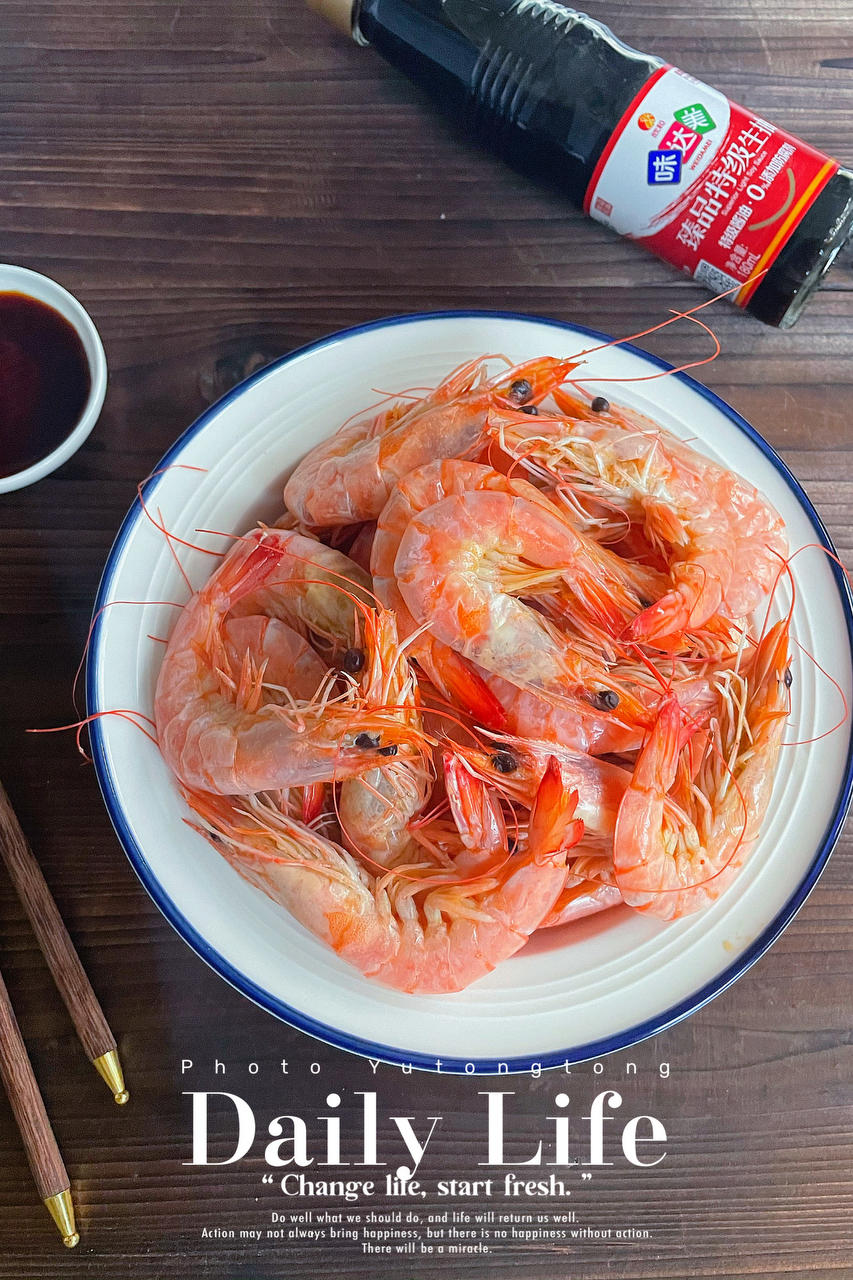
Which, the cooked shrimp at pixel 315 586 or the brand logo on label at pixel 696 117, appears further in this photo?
the brand logo on label at pixel 696 117

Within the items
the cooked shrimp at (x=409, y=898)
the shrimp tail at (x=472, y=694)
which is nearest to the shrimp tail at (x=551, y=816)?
the cooked shrimp at (x=409, y=898)

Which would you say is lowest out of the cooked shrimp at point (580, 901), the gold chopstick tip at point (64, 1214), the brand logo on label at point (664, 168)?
the gold chopstick tip at point (64, 1214)

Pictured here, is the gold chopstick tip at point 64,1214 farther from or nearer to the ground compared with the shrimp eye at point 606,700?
nearer to the ground

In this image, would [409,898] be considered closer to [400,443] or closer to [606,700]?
[606,700]

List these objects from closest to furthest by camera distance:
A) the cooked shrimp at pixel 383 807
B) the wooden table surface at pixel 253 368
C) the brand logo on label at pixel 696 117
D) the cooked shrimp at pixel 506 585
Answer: the cooked shrimp at pixel 506 585 → the cooked shrimp at pixel 383 807 → the brand logo on label at pixel 696 117 → the wooden table surface at pixel 253 368

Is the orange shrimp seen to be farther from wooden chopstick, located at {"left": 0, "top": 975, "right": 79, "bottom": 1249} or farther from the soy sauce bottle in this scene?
wooden chopstick, located at {"left": 0, "top": 975, "right": 79, "bottom": 1249}

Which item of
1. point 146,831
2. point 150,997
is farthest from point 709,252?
point 150,997

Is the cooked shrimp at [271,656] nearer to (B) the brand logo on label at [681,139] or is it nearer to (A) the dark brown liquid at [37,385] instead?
(A) the dark brown liquid at [37,385]
